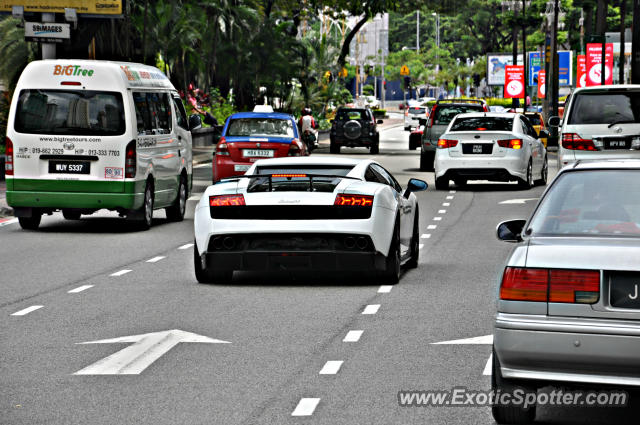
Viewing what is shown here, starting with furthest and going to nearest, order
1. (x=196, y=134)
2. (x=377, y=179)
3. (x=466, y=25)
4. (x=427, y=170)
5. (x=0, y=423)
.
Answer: (x=466, y=25) < (x=196, y=134) < (x=427, y=170) < (x=377, y=179) < (x=0, y=423)

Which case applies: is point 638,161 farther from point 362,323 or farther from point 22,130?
point 22,130

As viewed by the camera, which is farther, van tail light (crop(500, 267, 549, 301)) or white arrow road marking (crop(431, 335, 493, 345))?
white arrow road marking (crop(431, 335, 493, 345))

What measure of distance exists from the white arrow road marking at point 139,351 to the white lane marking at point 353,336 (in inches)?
34.2

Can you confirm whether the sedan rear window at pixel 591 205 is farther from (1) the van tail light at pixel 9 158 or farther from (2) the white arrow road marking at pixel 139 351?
(1) the van tail light at pixel 9 158

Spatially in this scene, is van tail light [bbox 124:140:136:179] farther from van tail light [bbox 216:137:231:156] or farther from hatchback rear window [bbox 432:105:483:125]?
hatchback rear window [bbox 432:105:483:125]

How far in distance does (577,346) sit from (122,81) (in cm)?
1325

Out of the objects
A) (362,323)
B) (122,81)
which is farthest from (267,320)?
(122,81)

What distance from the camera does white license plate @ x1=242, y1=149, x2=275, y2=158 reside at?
25.0 m

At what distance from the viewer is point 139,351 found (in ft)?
30.5

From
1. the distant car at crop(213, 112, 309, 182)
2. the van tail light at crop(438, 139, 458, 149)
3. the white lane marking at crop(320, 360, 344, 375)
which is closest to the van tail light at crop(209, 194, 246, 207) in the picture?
the white lane marking at crop(320, 360, 344, 375)

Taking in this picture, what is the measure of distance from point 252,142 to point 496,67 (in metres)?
73.7

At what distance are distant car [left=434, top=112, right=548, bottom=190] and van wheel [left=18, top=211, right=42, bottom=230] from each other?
1077 centimetres

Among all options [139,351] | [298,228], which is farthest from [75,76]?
[139,351]

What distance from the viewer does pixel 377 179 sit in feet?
45.5
